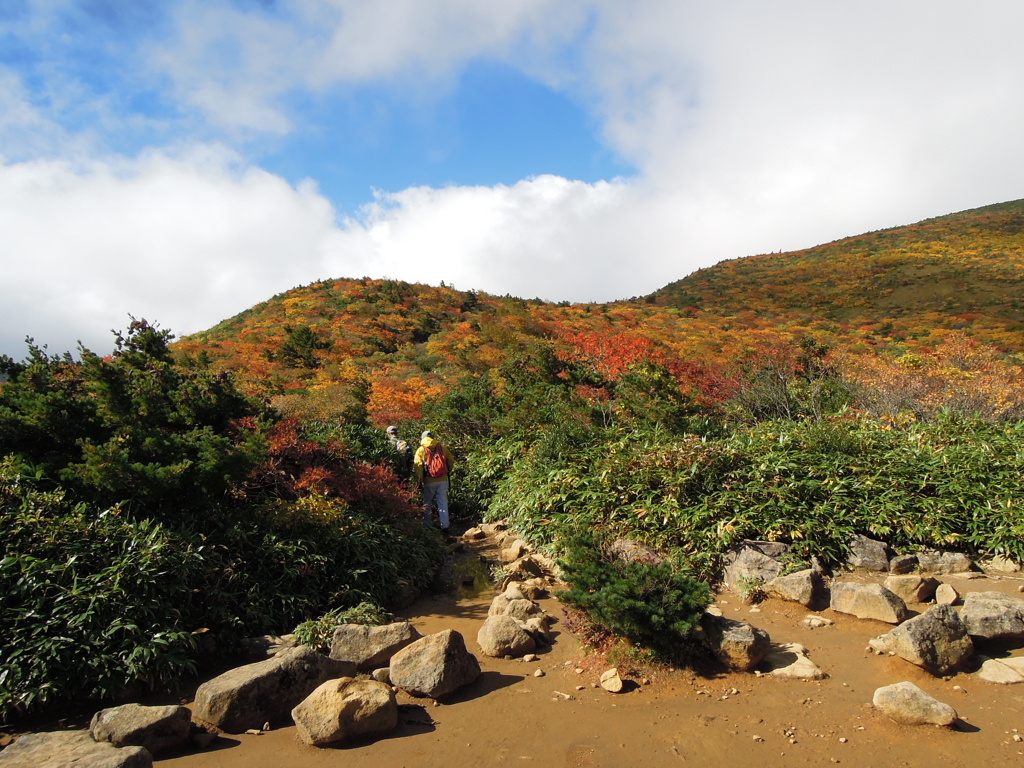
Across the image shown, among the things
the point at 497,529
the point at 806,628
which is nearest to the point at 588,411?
the point at 497,529

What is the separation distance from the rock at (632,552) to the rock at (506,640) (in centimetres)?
104

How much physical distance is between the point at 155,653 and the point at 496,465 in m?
5.77

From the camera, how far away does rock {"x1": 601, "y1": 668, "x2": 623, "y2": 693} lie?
420 centimetres

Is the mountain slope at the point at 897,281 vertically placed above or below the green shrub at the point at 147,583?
above

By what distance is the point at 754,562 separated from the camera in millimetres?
5887

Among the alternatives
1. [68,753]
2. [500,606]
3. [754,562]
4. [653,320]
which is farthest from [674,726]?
[653,320]

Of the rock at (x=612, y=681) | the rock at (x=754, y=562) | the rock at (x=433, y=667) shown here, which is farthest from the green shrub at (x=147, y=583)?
the rock at (x=754, y=562)

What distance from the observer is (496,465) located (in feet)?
31.2

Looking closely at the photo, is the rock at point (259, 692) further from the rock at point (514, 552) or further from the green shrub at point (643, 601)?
the rock at point (514, 552)

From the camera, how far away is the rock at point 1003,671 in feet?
13.1

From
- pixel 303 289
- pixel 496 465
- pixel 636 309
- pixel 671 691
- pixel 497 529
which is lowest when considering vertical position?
pixel 671 691

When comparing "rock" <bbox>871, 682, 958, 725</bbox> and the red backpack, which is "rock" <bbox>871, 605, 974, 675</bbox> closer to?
"rock" <bbox>871, 682, 958, 725</bbox>

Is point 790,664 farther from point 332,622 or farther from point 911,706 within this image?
point 332,622

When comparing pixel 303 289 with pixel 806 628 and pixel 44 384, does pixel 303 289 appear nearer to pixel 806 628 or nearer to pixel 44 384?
pixel 44 384
